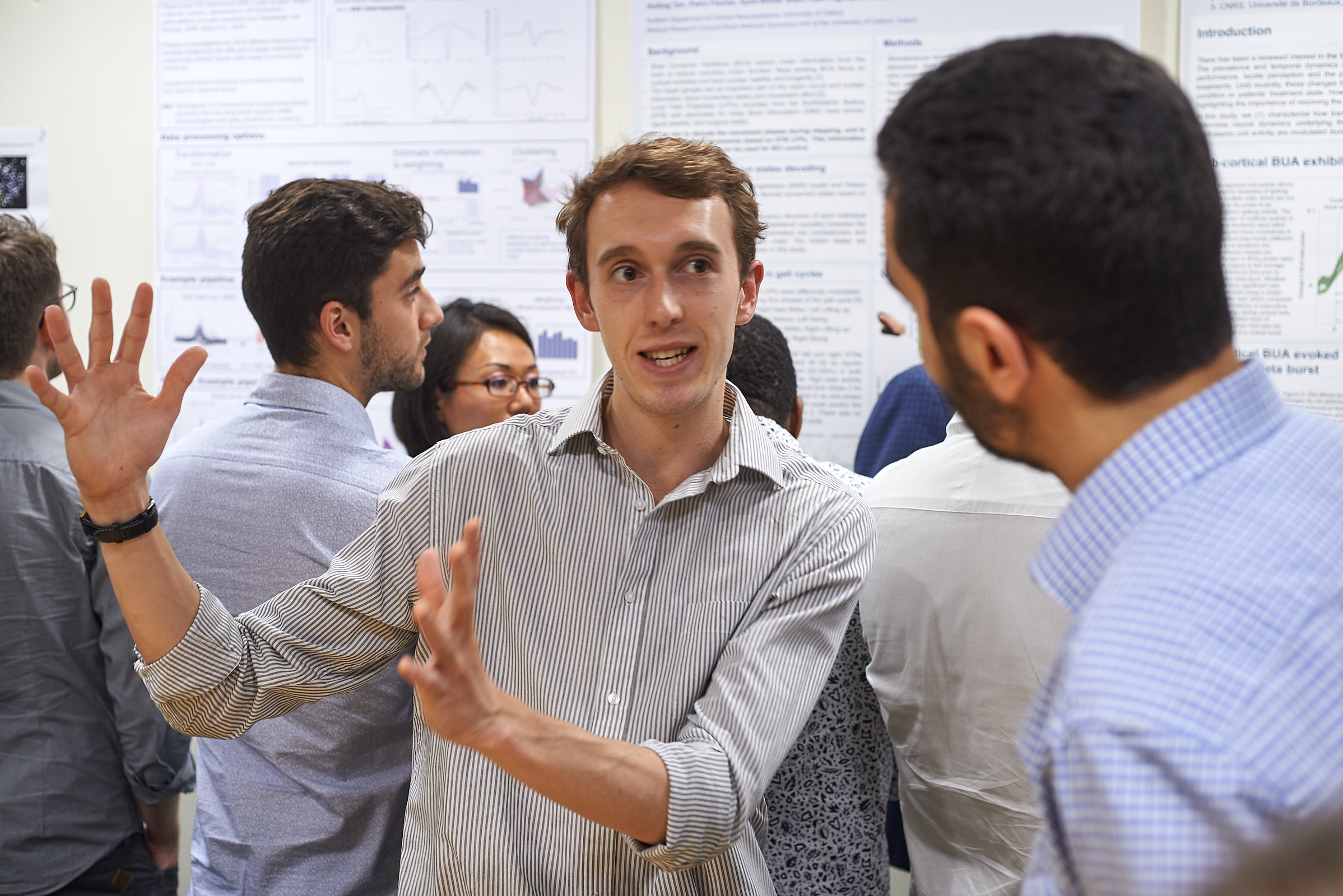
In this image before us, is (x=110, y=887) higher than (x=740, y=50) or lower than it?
lower

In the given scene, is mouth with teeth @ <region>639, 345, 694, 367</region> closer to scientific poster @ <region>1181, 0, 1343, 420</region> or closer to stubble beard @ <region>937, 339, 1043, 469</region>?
stubble beard @ <region>937, 339, 1043, 469</region>

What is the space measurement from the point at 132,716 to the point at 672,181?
1.35m

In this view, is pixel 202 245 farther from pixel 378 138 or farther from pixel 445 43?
pixel 445 43

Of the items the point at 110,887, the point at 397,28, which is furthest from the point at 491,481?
the point at 397,28

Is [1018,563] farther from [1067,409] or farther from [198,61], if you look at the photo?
[198,61]

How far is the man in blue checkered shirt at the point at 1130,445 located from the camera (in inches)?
22.7

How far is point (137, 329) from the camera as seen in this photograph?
4.01 ft

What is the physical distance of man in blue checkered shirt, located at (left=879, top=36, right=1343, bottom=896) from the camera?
578 millimetres

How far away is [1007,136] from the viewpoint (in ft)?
2.42

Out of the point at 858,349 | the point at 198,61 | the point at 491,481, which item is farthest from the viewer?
the point at 198,61

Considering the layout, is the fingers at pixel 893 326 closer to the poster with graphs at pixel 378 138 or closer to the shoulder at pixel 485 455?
the poster with graphs at pixel 378 138

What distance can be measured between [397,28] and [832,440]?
Result: 174cm

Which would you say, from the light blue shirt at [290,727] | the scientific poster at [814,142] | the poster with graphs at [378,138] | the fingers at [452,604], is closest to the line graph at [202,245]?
the poster with graphs at [378,138]

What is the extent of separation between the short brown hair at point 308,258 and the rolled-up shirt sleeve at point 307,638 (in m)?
0.53
